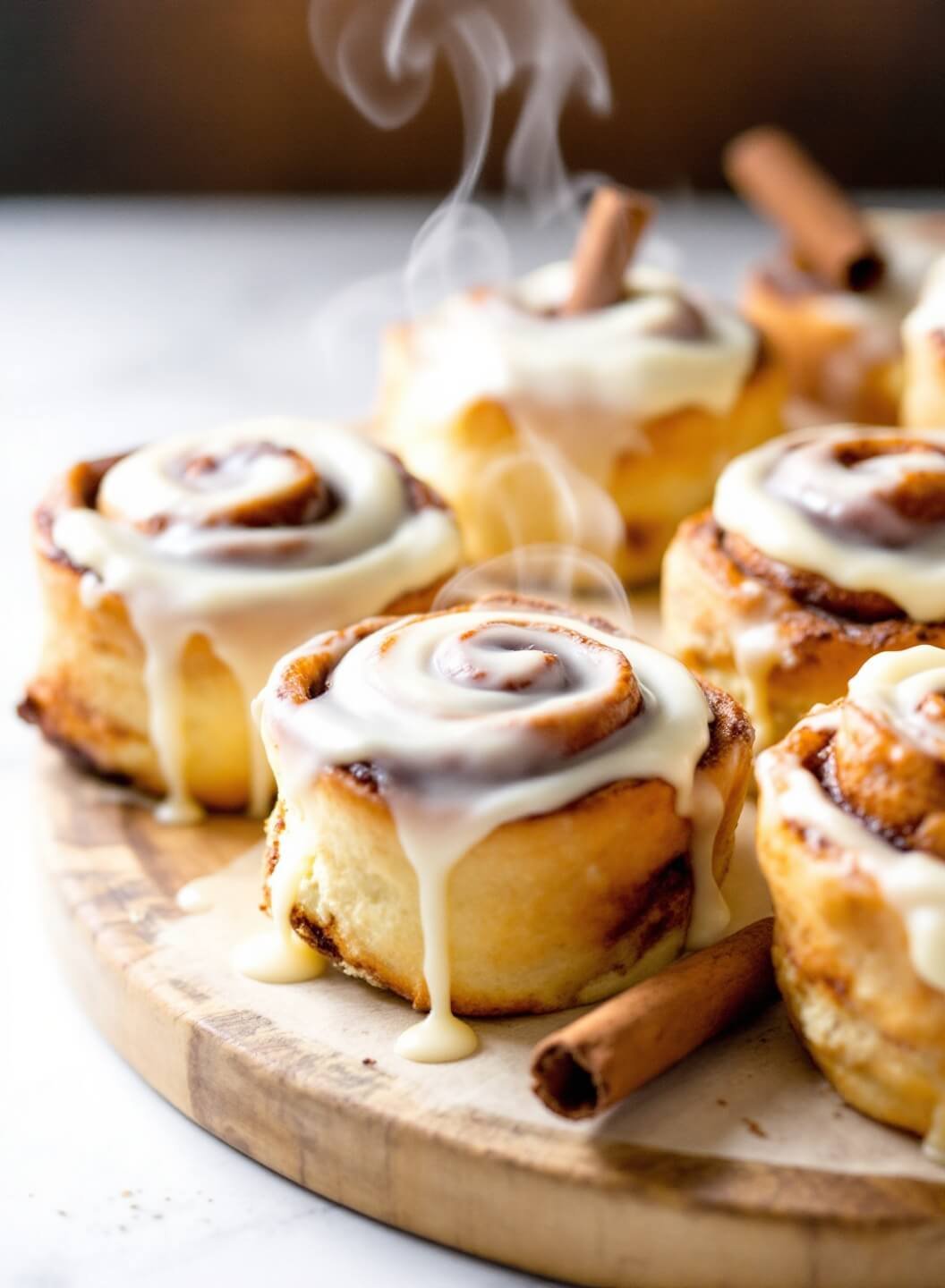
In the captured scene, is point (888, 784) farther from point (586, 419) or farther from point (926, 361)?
point (926, 361)

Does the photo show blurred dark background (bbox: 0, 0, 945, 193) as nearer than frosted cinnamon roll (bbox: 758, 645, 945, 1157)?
No

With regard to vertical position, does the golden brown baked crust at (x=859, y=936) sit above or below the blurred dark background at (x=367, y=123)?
below

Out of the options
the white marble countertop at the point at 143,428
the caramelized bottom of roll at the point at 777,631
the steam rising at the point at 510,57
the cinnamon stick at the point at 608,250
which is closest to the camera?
the white marble countertop at the point at 143,428

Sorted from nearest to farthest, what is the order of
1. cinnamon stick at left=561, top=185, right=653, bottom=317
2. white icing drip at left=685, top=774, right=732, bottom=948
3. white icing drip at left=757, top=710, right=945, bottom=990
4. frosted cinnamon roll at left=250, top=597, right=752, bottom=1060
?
white icing drip at left=757, top=710, right=945, bottom=990
frosted cinnamon roll at left=250, top=597, right=752, bottom=1060
white icing drip at left=685, top=774, right=732, bottom=948
cinnamon stick at left=561, top=185, right=653, bottom=317

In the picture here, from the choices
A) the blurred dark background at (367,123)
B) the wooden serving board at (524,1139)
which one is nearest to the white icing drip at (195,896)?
the wooden serving board at (524,1139)

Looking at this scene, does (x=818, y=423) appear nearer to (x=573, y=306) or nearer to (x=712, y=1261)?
(x=573, y=306)

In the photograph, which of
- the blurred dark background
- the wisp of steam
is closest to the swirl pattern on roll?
the wisp of steam

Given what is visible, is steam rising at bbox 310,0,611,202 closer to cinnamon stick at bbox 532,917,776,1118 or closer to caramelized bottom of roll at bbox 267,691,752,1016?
caramelized bottom of roll at bbox 267,691,752,1016

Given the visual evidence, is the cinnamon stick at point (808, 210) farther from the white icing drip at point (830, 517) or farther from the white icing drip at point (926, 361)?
the white icing drip at point (830, 517)
